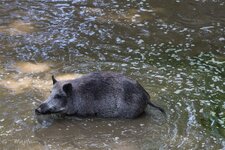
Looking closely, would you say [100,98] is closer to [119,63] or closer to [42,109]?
[42,109]

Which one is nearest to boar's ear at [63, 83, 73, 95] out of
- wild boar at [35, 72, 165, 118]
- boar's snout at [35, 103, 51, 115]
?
wild boar at [35, 72, 165, 118]

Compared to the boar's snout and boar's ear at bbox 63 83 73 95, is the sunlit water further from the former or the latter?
boar's ear at bbox 63 83 73 95

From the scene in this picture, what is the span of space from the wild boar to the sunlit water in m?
0.13

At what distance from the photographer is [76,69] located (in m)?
6.85

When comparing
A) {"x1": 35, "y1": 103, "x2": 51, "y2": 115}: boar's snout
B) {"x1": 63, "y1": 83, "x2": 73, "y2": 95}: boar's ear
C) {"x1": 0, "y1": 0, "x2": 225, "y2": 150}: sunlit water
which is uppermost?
{"x1": 63, "y1": 83, "x2": 73, "y2": 95}: boar's ear

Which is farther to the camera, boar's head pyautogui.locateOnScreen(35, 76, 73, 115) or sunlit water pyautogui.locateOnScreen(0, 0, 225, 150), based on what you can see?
boar's head pyautogui.locateOnScreen(35, 76, 73, 115)

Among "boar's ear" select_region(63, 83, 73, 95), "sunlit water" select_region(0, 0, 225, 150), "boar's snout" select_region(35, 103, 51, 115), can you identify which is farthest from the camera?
"boar's ear" select_region(63, 83, 73, 95)

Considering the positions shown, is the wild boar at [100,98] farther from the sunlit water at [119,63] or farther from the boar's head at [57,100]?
the sunlit water at [119,63]

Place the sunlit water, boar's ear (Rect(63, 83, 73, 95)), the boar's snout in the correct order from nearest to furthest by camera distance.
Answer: the sunlit water, the boar's snout, boar's ear (Rect(63, 83, 73, 95))

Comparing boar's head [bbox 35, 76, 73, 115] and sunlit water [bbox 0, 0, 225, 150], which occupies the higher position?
boar's head [bbox 35, 76, 73, 115]

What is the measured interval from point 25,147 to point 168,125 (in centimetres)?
178

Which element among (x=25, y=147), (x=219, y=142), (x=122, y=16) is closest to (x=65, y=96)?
(x=25, y=147)

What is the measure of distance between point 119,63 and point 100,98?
142 centimetres

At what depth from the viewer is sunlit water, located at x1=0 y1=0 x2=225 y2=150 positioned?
5.29 meters
